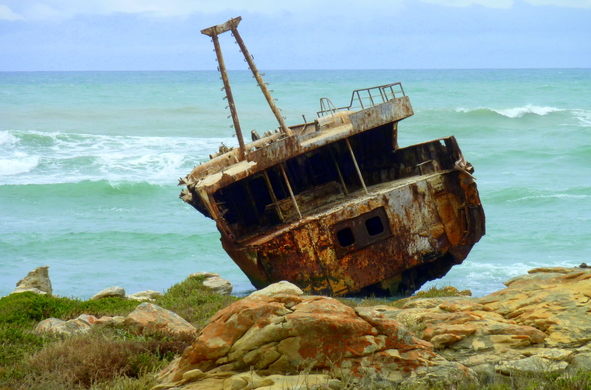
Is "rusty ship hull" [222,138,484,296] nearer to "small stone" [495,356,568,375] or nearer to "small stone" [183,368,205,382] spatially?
"small stone" [495,356,568,375]

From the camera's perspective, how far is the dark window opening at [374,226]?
14.7 metres

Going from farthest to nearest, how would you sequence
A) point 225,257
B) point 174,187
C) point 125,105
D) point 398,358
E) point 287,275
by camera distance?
1. point 125,105
2. point 174,187
3. point 225,257
4. point 287,275
5. point 398,358

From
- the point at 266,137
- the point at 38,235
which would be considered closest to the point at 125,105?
the point at 38,235

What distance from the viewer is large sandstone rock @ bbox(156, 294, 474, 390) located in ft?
22.1

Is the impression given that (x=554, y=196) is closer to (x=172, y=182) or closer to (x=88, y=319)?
(x=172, y=182)

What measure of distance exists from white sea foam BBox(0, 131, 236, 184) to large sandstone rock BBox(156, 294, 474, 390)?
30341 mm

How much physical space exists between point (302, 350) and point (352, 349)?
17.7 inches

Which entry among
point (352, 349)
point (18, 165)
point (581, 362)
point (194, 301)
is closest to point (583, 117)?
point (18, 165)

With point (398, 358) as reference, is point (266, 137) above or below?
above

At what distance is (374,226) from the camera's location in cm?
1493

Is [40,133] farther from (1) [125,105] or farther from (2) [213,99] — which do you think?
(2) [213,99]

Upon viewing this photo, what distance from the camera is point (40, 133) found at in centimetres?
5197

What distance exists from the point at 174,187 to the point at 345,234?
2260 cm

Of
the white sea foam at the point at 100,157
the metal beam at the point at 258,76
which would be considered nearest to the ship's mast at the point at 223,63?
the metal beam at the point at 258,76
